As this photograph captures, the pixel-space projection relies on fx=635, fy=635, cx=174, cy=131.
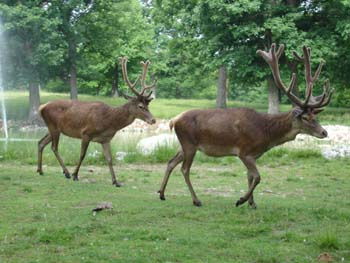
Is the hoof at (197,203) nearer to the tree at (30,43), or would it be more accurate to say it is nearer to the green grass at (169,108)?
the green grass at (169,108)

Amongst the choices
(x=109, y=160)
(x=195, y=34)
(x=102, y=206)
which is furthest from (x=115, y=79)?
(x=102, y=206)

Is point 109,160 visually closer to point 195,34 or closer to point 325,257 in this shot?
point 325,257

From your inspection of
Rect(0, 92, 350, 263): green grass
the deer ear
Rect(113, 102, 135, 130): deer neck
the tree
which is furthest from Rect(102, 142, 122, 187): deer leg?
the tree

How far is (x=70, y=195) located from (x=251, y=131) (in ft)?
9.95

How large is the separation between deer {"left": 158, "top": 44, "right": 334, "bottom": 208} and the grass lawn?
2.43 feet

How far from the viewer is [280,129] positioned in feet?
29.2

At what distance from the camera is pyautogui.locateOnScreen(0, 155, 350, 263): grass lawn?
20.6 feet

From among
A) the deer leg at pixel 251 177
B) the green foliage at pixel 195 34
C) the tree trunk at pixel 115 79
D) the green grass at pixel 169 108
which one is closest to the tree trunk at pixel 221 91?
the green grass at pixel 169 108

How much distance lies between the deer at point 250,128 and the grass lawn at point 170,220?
2.43 ft

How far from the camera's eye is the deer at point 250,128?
870 cm

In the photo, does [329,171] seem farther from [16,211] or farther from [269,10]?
[269,10]

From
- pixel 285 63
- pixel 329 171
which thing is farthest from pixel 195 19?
pixel 329 171

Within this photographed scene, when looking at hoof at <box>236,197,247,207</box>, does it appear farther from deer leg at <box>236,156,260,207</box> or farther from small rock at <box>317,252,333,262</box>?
small rock at <box>317,252,333,262</box>

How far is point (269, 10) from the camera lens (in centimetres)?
2964
